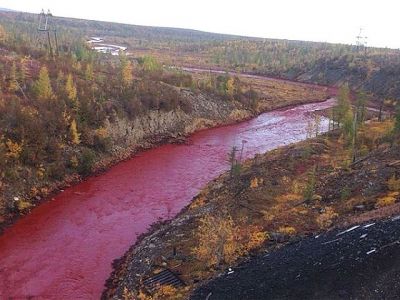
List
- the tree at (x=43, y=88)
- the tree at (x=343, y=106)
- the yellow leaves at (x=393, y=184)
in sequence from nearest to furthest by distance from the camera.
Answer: the yellow leaves at (x=393, y=184) < the tree at (x=43, y=88) < the tree at (x=343, y=106)

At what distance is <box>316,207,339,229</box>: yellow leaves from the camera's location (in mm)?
31372

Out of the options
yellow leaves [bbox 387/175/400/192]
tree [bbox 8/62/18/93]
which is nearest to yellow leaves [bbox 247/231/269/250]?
yellow leaves [bbox 387/175/400/192]

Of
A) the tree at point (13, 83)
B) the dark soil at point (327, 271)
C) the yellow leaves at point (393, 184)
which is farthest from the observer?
the tree at point (13, 83)

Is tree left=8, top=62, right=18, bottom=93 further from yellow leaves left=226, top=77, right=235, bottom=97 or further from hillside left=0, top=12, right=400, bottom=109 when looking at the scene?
yellow leaves left=226, top=77, right=235, bottom=97

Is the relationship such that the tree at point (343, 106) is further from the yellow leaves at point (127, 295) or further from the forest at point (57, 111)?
the yellow leaves at point (127, 295)

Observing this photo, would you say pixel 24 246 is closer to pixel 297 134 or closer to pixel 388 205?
pixel 388 205

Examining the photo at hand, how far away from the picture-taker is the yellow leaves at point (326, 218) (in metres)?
31.4

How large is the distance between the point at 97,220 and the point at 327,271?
2376 centimetres

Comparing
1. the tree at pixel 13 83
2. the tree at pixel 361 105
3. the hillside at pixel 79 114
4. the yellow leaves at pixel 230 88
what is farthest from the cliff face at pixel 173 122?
the tree at pixel 361 105

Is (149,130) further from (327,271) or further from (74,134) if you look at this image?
(327,271)

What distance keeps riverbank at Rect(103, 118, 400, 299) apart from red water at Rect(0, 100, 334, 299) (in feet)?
6.64

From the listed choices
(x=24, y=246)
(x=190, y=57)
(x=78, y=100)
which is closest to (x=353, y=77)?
(x=190, y=57)

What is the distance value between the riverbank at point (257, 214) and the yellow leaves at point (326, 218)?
72 mm

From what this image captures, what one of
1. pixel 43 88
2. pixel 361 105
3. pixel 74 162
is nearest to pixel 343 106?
pixel 361 105
